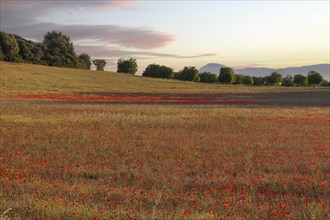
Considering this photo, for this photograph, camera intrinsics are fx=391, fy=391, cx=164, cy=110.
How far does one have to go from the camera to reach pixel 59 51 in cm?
13100

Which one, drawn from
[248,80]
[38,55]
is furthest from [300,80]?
[38,55]

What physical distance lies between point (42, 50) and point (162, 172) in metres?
120

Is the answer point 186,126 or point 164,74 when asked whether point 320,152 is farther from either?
point 164,74

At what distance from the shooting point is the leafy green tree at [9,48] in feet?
352

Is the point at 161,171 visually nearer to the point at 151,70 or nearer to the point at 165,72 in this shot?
the point at 165,72

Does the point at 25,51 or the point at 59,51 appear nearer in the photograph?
the point at 25,51

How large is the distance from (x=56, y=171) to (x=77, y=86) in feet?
212

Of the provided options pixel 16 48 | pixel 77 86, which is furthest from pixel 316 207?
pixel 16 48

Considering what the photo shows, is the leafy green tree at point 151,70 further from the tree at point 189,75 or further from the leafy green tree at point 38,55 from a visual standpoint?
the leafy green tree at point 38,55

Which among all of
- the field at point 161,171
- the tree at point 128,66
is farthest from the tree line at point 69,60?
the field at point 161,171

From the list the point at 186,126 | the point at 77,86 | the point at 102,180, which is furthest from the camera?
the point at 77,86

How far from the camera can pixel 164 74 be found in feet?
508

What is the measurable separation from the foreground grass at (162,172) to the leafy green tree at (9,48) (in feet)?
311

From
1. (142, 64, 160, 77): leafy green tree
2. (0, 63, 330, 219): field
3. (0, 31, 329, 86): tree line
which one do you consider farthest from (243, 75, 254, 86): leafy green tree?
(0, 63, 330, 219): field
